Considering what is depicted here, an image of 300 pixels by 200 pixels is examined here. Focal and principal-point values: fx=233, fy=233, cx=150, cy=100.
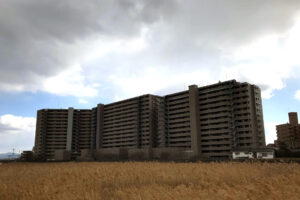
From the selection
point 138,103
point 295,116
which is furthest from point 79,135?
point 295,116

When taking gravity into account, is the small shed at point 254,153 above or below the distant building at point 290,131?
below

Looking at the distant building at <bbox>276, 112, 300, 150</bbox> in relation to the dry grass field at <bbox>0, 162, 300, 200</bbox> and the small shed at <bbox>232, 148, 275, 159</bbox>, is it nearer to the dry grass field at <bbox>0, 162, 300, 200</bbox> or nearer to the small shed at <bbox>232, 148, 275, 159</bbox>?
the small shed at <bbox>232, 148, 275, 159</bbox>

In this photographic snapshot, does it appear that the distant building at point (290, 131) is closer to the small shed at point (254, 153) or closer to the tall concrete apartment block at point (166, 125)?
the tall concrete apartment block at point (166, 125)

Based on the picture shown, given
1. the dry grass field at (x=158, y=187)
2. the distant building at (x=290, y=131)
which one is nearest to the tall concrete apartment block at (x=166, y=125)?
the dry grass field at (x=158, y=187)

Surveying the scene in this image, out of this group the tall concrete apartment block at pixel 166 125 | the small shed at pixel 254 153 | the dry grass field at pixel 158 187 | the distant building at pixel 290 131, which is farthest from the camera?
the distant building at pixel 290 131

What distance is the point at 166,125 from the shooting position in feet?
409

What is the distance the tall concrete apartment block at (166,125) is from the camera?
3799 inches

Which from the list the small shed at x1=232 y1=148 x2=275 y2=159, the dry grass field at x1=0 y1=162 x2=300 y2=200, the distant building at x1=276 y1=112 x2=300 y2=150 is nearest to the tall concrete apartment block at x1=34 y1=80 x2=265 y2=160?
the small shed at x1=232 y1=148 x2=275 y2=159

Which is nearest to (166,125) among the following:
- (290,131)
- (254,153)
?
(254,153)

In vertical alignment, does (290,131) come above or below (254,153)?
above

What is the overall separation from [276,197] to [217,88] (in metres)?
107

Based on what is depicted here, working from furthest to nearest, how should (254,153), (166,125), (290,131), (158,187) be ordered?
(290,131) < (166,125) < (254,153) < (158,187)

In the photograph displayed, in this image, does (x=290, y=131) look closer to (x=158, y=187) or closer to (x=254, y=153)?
(x=254, y=153)

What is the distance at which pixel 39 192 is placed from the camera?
8141 mm
